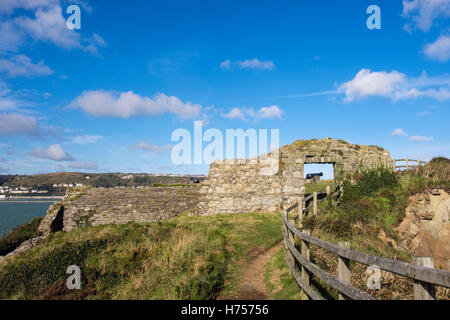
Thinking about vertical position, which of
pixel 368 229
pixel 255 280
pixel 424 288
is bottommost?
pixel 255 280

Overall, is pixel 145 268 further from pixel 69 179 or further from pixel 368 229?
pixel 69 179

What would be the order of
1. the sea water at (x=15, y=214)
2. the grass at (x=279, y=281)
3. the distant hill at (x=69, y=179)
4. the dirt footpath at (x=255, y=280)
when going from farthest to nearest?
the distant hill at (x=69, y=179) → the sea water at (x=15, y=214) → the dirt footpath at (x=255, y=280) → the grass at (x=279, y=281)

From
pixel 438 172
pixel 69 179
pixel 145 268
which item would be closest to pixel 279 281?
pixel 145 268

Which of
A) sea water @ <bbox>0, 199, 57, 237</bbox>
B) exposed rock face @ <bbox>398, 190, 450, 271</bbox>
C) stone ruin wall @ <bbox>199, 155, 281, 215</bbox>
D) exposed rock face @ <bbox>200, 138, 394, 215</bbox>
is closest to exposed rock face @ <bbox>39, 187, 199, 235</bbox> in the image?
stone ruin wall @ <bbox>199, 155, 281, 215</bbox>

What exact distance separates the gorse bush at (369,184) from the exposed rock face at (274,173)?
1409mm

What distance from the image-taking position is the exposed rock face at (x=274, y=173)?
1670 cm

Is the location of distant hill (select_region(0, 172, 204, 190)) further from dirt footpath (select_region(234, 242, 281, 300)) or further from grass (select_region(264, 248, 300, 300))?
grass (select_region(264, 248, 300, 300))

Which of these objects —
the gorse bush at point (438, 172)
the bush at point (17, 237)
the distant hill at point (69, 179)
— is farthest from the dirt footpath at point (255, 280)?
the distant hill at point (69, 179)

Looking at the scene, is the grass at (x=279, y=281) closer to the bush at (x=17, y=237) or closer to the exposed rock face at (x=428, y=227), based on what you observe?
the exposed rock face at (x=428, y=227)

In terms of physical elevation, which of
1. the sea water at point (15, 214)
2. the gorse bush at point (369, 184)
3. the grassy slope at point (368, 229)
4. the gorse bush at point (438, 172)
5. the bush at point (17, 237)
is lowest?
the sea water at point (15, 214)

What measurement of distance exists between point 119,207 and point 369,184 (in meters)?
15.7

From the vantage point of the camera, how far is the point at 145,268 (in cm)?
745

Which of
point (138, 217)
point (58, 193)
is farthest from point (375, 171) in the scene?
point (58, 193)
